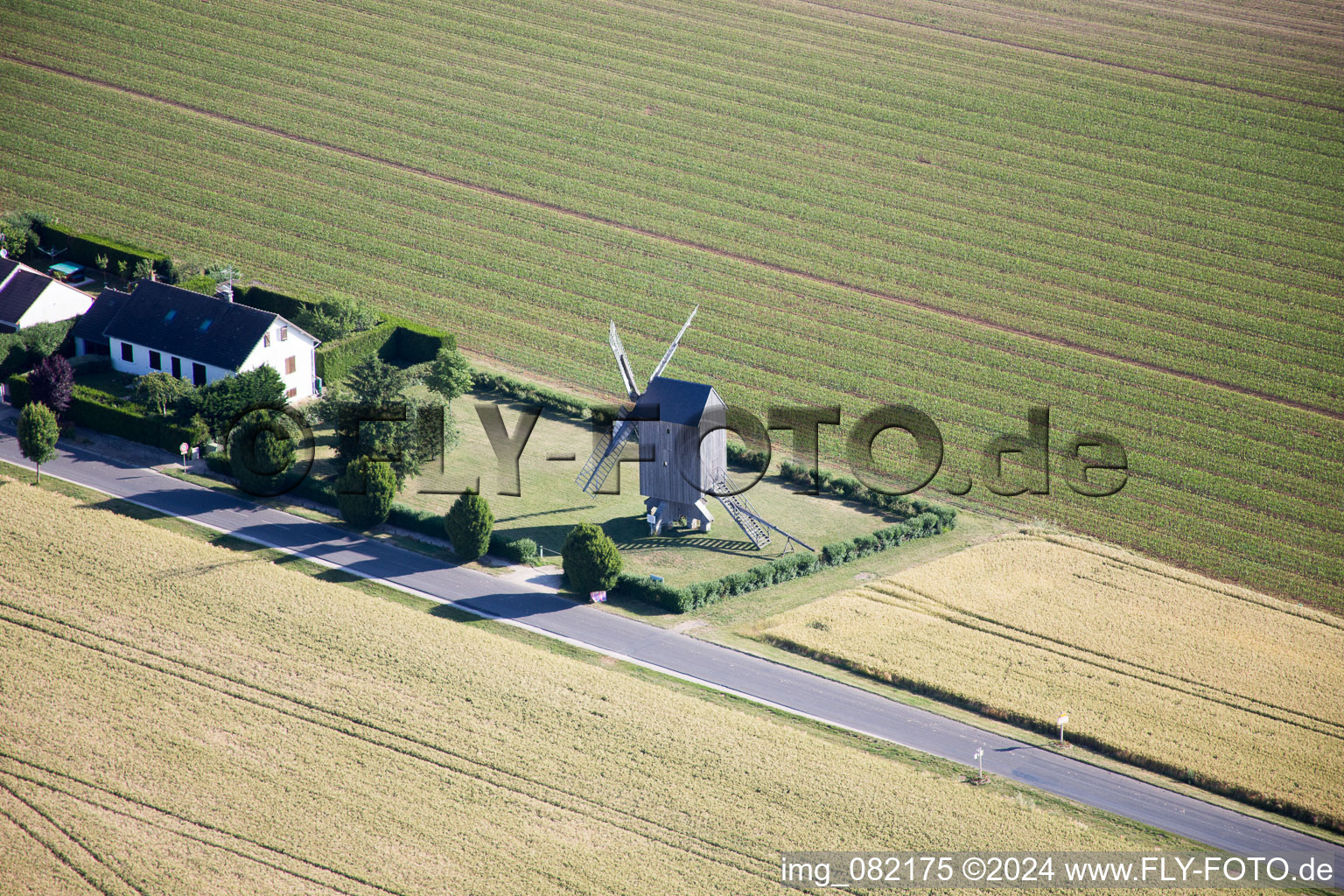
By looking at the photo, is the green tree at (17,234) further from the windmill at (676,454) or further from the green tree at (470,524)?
the windmill at (676,454)

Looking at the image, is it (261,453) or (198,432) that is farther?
(198,432)

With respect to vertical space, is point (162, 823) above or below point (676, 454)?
below

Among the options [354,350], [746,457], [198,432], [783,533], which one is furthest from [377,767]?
[354,350]

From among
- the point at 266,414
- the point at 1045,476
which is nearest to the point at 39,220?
the point at 266,414

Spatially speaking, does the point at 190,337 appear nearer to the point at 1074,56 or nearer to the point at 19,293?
the point at 19,293

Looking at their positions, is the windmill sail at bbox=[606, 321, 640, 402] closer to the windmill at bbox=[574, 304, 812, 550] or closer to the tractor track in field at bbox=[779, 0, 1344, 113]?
the windmill at bbox=[574, 304, 812, 550]

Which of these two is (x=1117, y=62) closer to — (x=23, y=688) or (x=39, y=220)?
(x=39, y=220)
